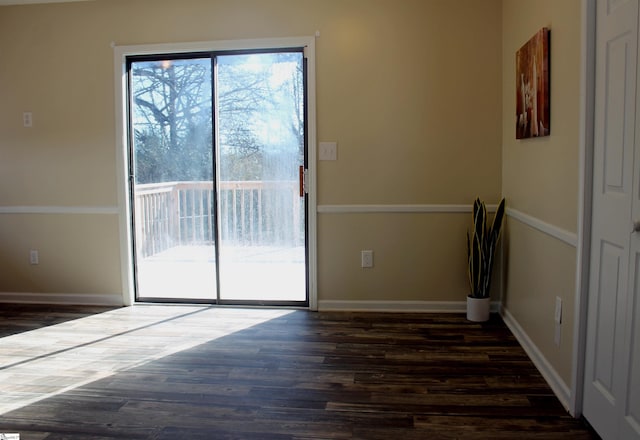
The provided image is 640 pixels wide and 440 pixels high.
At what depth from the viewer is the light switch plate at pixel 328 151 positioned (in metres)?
3.86

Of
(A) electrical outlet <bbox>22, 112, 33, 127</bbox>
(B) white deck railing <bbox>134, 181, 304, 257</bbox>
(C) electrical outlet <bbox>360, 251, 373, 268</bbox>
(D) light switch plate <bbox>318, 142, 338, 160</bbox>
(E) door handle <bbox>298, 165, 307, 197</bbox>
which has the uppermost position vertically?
(A) electrical outlet <bbox>22, 112, 33, 127</bbox>

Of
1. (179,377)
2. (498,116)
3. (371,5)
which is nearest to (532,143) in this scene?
(498,116)

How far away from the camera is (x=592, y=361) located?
218cm

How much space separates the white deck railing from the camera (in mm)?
4031

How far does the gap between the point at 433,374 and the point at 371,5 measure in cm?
257

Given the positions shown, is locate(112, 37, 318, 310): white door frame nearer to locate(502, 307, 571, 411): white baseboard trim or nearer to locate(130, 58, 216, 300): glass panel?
locate(130, 58, 216, 300): glass panel

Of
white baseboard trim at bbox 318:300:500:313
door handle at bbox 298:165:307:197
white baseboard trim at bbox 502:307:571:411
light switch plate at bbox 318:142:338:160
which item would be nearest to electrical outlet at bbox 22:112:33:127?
door handle at bbox 298:165:307:197

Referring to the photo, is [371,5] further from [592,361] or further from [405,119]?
[592,361]

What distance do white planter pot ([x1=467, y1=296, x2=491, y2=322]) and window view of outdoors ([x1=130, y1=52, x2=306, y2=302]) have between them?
1.26m

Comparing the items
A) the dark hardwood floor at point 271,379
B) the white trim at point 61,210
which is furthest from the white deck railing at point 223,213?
the dark hardwood floor at point 271,379

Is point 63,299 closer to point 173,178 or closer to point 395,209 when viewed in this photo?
point 173,178

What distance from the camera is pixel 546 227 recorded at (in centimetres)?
272

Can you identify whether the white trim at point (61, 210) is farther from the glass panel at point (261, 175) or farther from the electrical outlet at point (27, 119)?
the glass panel at point (261, 175)

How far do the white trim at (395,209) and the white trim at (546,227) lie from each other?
36 cm
